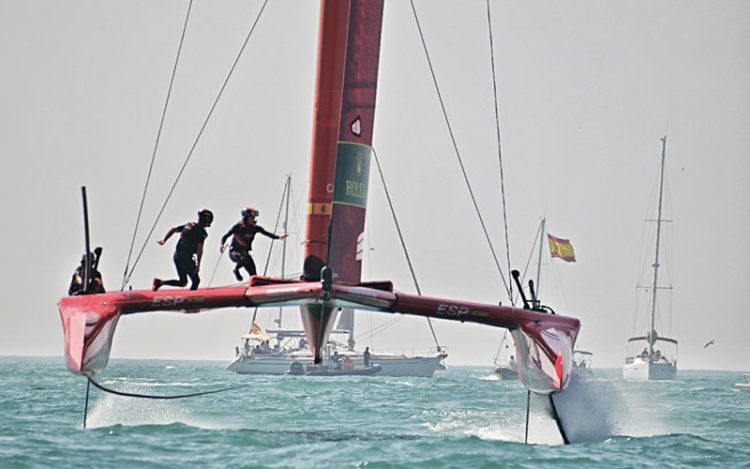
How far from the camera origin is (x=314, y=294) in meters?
13.8

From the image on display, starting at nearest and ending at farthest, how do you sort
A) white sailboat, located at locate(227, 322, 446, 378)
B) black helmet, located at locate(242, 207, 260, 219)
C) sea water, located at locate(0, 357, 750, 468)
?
sea water, located at locate(0, 357, 750, 468)
black helmet, located at locate(242, 207, 260, 219)
white sailboat, located at locate(227, 322, 446, 378)

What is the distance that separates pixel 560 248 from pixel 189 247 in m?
45.5

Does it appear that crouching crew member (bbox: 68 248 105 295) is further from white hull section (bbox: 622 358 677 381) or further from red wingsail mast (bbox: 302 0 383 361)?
white hull section (bbox: 622 358 677 381)

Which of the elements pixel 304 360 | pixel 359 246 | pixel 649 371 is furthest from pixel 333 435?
pixel 649 371

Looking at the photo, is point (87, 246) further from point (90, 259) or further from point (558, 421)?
point (558, 421)

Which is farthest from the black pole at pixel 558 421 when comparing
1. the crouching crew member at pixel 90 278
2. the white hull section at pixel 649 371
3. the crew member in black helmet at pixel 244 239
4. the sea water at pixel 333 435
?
the white hull section at pixel 649 371

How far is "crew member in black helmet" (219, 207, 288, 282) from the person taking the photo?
52.2ft

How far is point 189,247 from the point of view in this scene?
1614 centimetres

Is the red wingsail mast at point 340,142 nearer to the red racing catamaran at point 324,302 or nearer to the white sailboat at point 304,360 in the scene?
the red racing catamaran at point 324,302

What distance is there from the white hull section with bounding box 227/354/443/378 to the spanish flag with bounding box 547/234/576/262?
275 inches

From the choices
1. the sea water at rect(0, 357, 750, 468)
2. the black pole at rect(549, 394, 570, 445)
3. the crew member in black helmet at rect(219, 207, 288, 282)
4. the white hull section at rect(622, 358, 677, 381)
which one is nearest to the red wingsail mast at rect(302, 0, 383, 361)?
the crew member in black helmet at rect(219, 207, 288, 282)

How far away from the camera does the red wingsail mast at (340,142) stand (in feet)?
52.7

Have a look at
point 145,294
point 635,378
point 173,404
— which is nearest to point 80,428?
point 145,294

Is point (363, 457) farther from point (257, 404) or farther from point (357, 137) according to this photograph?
point (257, 404)
